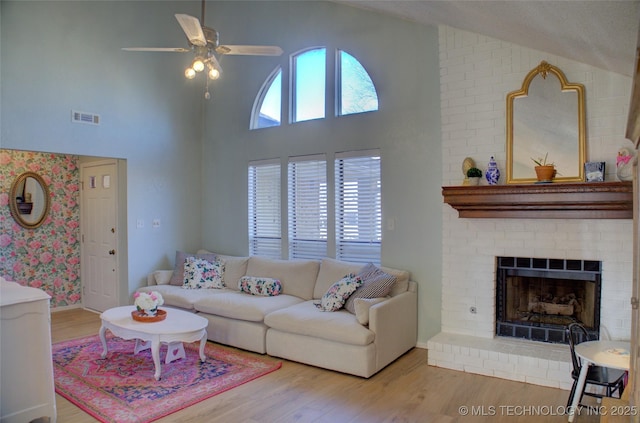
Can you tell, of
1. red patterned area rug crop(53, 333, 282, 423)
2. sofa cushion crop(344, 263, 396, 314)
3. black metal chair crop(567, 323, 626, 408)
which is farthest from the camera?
sofa cushion crop(344, 263, 396, 314)

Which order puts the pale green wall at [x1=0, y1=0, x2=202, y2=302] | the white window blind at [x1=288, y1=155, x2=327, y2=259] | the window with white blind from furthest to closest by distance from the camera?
the window with white blind
the white window blind at [x1=288, y1=155, x2=327, y2=259]
the pale green wall at [x1=0, y1=0, x2=202, y2=302]

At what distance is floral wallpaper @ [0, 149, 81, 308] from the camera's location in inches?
222

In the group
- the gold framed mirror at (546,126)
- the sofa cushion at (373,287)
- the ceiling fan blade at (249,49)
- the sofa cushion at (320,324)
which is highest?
the ceiling fan blade at (249,49)

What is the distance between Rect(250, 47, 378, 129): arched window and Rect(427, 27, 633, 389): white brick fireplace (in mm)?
998

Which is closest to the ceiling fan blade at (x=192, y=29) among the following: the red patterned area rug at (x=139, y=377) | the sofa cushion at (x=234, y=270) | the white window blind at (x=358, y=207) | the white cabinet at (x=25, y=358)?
the white cabinet at (x=25, y=358)

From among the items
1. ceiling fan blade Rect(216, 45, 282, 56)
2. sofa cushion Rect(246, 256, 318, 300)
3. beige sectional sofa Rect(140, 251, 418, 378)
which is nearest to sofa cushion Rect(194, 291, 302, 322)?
beige sectional sofa Rect(140, 251, 418, 378)

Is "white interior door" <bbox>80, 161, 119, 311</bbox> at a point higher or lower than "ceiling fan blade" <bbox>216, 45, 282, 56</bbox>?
lower

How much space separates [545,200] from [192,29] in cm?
305

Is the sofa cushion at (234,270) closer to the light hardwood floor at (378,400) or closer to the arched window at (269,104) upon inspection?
the light hardwood floor at (378,400)

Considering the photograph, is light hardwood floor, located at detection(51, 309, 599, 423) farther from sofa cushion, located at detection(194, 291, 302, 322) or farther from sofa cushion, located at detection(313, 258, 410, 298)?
sofa cushion, located at detection(313, 258, 410, 298)

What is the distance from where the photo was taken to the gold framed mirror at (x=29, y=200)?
5.67m

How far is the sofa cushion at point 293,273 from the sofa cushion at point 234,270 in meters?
0.18

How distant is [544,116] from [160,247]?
187 inches

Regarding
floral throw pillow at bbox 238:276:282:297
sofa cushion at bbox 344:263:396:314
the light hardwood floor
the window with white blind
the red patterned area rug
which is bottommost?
the light hardwood floor
